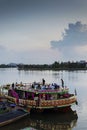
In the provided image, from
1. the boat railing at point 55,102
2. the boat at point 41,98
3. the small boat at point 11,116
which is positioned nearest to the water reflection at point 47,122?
the small boat at point 11,116

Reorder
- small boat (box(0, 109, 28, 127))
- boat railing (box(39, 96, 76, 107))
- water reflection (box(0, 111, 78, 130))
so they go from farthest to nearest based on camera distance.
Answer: boat railing (box(39, 96, 76, 107)) → water reflection (box(0, 111, 78, 130)) → small boat (box(0, 109, 28, 127))

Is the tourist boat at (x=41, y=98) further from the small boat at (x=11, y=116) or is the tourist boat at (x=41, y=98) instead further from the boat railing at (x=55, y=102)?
the small boat at (x=11, y=116)

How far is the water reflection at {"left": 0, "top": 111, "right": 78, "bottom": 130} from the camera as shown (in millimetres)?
28938

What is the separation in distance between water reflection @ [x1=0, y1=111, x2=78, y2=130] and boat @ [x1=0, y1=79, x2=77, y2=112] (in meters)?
0.80

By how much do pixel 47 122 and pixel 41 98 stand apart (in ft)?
11.0

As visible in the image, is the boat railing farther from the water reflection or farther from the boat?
the water reflection

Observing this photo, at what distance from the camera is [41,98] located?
110 feet

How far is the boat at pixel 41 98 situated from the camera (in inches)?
1283

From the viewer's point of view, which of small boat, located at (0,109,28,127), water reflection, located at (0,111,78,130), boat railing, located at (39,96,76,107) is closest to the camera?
small boat, located at (0,109,28,127)

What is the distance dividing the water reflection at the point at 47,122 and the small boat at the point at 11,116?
45 centimetres

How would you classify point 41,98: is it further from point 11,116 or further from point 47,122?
point 11,116

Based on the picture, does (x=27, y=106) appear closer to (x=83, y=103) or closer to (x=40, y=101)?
(x=40, y=101)

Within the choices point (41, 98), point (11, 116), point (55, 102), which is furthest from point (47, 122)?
point (11, 116)

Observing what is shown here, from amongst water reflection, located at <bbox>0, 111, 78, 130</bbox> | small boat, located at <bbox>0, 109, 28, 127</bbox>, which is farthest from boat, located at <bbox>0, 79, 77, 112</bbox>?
small boat, located at <bbox>0, 109, 28, 127</bbox>
